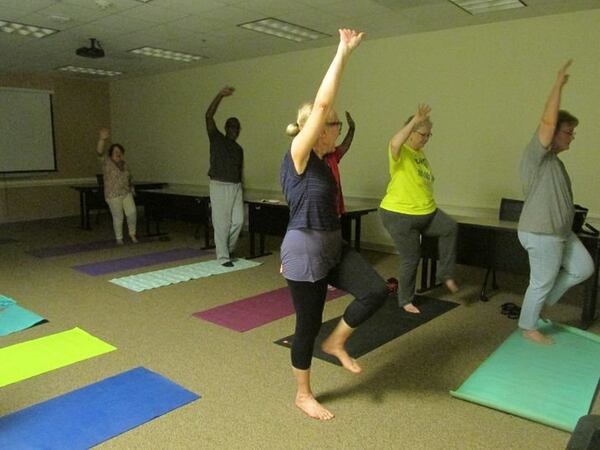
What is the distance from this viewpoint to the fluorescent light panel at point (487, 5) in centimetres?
427

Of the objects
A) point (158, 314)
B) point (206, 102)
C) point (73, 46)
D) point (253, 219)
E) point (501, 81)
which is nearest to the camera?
point (158, 314)

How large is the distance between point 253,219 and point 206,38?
216 cm

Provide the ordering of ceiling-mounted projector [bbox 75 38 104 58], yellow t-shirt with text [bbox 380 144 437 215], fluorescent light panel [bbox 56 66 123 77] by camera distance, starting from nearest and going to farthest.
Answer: yellow t-shirt with text [bbox 380 144 437 215], ceiling-mounted projector [bbox 75 38 104 58], fluorescent light panel [bbox 56 66 123 77]

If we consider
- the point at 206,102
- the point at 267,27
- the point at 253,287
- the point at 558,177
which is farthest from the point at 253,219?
the point at 558,177

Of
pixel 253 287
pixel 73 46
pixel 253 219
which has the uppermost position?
pixel 73 46

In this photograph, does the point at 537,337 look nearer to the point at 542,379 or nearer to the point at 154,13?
the point at 542,379

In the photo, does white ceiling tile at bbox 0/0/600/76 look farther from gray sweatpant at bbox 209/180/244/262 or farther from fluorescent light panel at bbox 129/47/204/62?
gray sweatpant at bbox 209/180/244/262

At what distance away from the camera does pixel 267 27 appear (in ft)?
17.1

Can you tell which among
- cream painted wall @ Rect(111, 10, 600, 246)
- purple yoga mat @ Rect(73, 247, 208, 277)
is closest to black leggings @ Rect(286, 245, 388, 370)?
purple yoga mat @ Rect(73, 247, 208, 277)

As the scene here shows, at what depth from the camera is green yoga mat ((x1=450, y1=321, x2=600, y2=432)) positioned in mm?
2225

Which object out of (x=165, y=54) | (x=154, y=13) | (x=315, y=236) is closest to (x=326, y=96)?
(x=315, y=236)

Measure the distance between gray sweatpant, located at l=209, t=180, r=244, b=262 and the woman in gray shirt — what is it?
9.63 feet

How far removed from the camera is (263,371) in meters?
2.64

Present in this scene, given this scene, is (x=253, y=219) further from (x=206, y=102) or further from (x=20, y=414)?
(x=20, y=414)
